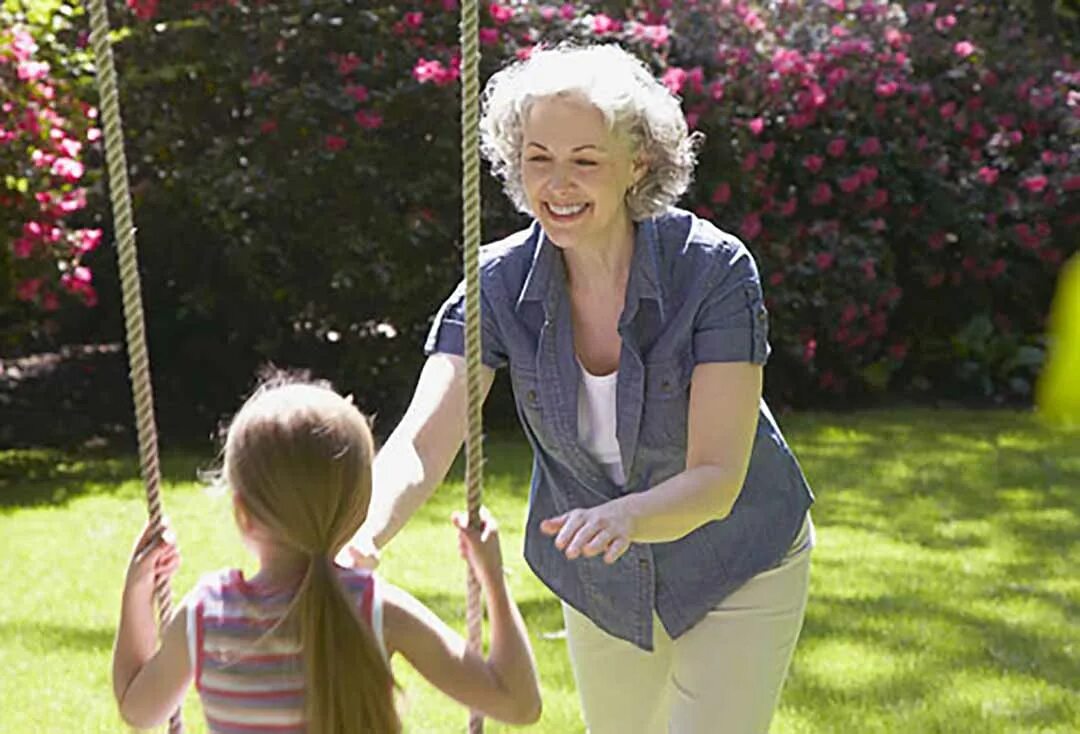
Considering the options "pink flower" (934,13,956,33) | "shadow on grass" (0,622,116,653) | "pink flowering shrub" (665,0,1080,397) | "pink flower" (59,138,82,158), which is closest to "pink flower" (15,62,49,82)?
"pink flower" (59,138,82,158)

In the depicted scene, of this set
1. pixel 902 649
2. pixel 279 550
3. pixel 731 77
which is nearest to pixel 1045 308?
pixel 731 77

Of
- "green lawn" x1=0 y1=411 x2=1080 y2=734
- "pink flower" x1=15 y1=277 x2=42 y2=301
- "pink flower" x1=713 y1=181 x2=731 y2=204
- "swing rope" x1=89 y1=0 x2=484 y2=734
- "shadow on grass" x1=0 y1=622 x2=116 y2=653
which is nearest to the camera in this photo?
"swing rope" x1=89 y1=0 x2=484 y2=734

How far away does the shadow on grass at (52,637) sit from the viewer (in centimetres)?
Result: 570

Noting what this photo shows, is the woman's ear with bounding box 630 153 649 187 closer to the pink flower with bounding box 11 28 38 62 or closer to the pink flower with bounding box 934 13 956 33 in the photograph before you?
the pink flower with bounding box 11 28 38 62

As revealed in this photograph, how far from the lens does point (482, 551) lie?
7.60ft

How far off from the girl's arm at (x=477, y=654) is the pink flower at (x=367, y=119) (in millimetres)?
6555

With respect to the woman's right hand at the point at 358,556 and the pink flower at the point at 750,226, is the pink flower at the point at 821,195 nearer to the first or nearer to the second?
the pink flower at the point at 750,226

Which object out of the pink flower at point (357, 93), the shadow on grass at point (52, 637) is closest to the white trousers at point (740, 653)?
the shadow on grass at point (52, 637)

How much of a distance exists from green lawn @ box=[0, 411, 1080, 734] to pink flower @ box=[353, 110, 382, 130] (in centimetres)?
157

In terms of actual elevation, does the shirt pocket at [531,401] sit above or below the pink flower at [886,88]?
above

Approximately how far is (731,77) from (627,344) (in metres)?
6.87

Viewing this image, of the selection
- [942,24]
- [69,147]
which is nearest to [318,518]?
[69,147]

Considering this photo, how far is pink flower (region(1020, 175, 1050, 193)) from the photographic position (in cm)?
1031

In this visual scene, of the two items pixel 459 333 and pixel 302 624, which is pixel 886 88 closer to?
pixel 459 333
